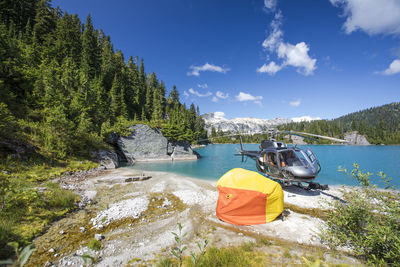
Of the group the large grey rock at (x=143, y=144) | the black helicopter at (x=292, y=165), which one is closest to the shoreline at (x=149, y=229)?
the black helicopter at (x=292, y=165)

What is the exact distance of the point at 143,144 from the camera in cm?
3186

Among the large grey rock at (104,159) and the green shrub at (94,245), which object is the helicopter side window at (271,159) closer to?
the green shrub at (94,245)

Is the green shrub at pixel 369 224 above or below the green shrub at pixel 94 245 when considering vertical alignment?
above

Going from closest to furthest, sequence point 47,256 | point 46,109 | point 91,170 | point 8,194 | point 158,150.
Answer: point 47,256 → point 8,194 → point 91,170 → point 46,109 → point 158,150

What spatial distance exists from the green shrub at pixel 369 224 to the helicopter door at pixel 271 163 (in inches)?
204

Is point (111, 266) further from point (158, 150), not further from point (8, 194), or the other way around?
point (158, 150)

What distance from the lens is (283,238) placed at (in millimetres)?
6105

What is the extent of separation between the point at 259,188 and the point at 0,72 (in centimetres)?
2999

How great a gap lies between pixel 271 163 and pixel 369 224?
7336mm

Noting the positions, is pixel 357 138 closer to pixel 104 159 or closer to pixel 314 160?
pixel 314 160

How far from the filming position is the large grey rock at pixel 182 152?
1401 inches

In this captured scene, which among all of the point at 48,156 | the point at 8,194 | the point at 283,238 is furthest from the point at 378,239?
the point at 48,156

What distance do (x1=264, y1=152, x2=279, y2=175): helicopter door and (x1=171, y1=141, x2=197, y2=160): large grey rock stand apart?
25882 millimetres

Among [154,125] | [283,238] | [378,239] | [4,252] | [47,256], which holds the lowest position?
[283,238]
